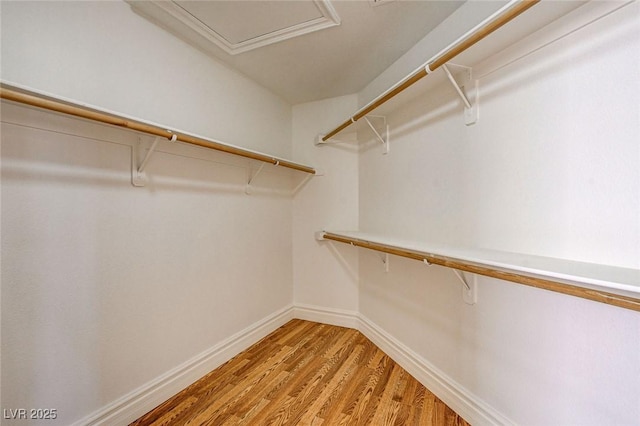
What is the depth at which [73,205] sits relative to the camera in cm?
110

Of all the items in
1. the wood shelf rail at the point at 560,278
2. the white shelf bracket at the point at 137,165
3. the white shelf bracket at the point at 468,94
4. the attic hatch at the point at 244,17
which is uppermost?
the attic hatch at the point at 244,17

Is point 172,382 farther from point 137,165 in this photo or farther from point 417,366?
point 417,366

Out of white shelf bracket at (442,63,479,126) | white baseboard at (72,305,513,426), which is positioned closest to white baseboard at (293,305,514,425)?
white baseboard at (72,305,513,426)

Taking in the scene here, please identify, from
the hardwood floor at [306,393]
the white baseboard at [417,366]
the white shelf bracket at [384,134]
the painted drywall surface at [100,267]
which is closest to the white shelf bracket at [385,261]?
the white baseboard at [417,366]

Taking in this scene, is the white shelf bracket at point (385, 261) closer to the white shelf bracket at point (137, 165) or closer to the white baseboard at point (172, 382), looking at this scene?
the white baseboard at point (172, 382)

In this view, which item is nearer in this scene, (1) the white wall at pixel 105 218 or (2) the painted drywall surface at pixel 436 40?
(1) the white wall at pixel 105 218

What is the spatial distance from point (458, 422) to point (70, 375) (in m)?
1.73

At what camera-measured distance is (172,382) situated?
146 cm

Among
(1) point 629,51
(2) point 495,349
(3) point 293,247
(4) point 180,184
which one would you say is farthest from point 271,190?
(1) point 629,51

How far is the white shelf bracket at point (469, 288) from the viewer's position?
47.9 inches

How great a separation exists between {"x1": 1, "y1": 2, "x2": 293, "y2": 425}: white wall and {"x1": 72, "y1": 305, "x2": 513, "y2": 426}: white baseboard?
0.05 metres

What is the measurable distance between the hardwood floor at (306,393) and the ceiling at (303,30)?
203 cm

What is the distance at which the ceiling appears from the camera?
1304mm

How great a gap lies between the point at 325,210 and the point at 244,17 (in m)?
1.51
